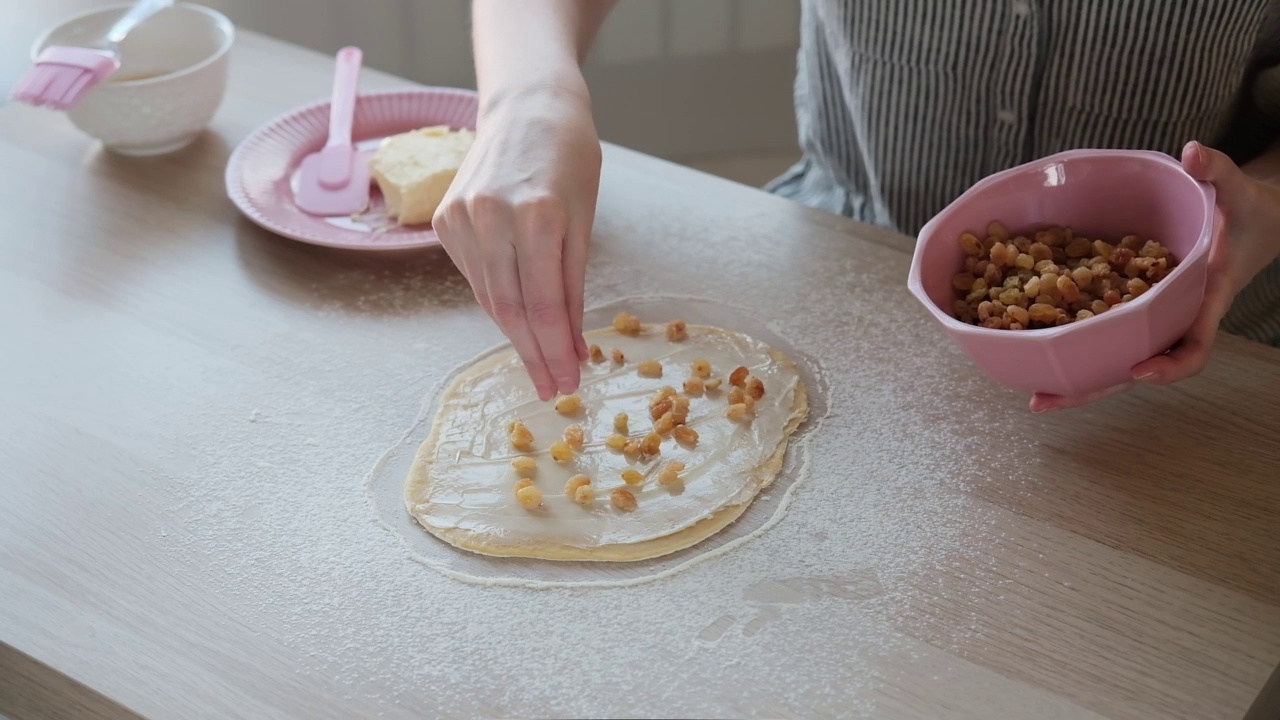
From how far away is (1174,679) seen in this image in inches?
32.0

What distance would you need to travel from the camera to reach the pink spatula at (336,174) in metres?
1.32

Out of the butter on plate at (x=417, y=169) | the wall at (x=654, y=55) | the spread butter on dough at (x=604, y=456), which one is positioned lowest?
the wall at (x=654, y=55)

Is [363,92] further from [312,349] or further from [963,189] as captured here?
[963,189]

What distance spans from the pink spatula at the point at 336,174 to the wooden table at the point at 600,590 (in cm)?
7

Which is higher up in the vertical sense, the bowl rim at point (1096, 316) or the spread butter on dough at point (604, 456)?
the bowl rim at point (1096, 316)

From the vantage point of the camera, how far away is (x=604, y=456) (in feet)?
3.37

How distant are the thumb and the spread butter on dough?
1.21 feet

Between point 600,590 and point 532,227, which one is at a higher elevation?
point 532,227

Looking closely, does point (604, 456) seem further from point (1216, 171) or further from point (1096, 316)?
point (1216, 171)

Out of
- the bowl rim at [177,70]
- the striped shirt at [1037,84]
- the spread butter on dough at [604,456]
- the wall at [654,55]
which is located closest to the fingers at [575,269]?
the spread butter on dough at [604,456]

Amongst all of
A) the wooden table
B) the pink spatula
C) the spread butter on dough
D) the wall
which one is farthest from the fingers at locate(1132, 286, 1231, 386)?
the wall

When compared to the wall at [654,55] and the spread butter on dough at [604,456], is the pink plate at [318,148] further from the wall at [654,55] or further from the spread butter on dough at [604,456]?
the wall at [654,55]

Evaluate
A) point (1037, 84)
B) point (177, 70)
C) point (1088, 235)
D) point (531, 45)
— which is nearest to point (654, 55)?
point (177, 70)

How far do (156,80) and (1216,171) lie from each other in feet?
3.58
